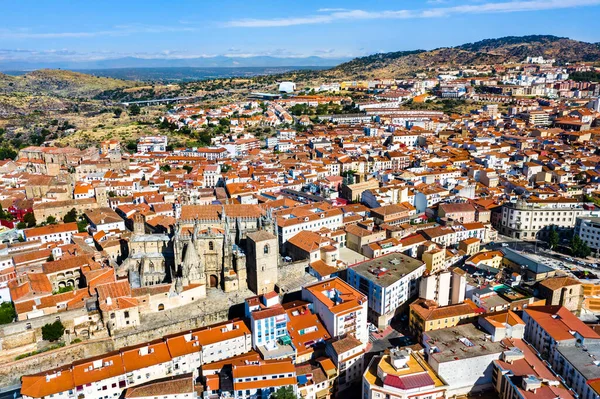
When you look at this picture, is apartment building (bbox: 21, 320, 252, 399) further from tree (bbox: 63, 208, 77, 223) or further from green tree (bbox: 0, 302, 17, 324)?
tree (bbox: 63, 208, 77, 223)

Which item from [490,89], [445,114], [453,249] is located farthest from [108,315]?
[490,89]

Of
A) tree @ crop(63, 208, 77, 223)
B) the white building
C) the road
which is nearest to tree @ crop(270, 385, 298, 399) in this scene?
the road

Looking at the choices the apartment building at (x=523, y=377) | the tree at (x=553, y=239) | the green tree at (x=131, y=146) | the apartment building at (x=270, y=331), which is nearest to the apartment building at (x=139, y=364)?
the apartment building at (x=270, y=331)

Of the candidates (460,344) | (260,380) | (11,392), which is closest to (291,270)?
(260,380)

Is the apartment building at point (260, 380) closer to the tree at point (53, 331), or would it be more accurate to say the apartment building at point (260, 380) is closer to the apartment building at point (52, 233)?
the tree at point (53, 331)

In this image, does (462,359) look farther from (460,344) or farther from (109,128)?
(109,128)
